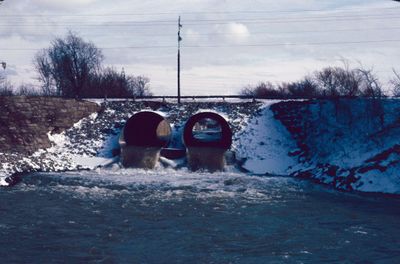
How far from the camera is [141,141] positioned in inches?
1186

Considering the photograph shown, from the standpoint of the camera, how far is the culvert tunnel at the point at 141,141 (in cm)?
2600

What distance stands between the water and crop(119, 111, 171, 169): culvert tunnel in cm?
473

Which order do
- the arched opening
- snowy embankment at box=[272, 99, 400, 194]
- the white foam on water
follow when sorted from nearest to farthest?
the white foam on water
snowy embankment at box=[272, 99, 400, 194]
the arched opening

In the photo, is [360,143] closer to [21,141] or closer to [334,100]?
[334,100]

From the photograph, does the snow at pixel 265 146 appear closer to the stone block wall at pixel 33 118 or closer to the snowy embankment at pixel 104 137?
the snowy embankment at pixel 104 137

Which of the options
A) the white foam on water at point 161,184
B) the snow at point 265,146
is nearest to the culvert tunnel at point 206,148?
the snow at point 265,146

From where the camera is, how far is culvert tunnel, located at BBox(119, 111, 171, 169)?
2600 cm

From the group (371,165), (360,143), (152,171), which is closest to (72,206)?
(152,171)

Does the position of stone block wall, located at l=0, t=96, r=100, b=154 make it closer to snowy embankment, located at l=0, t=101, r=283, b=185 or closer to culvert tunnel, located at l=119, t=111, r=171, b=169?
snowy embankment, located at l=0, t=101, r=283, b=185

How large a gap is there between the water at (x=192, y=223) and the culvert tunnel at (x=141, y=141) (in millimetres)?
4734

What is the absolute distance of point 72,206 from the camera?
15602 millimetres

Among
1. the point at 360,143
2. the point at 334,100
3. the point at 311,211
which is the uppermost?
the point at 334,100

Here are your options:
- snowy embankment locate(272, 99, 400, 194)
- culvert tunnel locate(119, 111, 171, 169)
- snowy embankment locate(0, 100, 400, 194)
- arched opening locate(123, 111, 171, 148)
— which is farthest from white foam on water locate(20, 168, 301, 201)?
arched opening locate(123, 111, 171, 148)

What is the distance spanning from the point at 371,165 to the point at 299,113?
28.6ft
